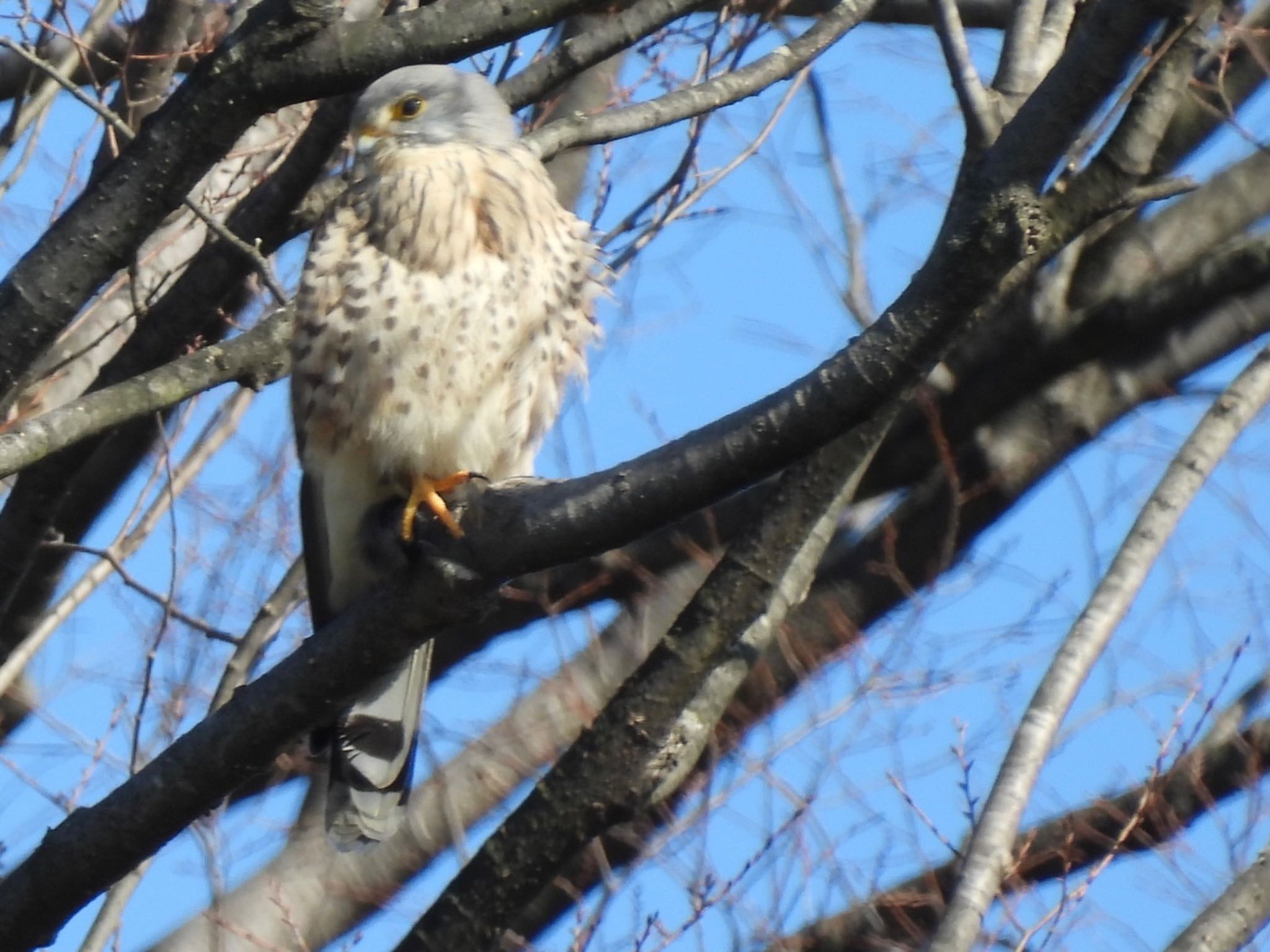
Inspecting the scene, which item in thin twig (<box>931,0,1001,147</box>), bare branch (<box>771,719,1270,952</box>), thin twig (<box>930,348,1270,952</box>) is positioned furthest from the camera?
bare branch (<box>771,719,1270,952</box>)

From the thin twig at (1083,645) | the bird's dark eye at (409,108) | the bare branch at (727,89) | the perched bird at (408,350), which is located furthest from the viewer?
the bird's dark eye at (409,108)

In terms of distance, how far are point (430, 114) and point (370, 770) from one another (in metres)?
1.43

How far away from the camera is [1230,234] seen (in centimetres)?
554

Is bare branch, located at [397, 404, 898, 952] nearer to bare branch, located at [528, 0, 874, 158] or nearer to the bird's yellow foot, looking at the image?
the bird's yellow foot

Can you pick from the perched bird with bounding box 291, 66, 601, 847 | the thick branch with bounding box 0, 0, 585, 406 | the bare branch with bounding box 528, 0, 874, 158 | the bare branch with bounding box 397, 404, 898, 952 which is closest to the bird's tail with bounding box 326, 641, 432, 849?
the perched bird with bounding box 291, 66, 601, 847

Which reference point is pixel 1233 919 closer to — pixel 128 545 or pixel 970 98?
pixel 970 98

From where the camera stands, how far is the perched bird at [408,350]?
3.50 metres

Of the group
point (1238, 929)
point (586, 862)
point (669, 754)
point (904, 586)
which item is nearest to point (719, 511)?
point (904, 586)

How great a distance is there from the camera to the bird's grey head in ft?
12.8

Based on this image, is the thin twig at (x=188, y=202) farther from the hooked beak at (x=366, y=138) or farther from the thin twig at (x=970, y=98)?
the thin twig at (x=970, y=98)

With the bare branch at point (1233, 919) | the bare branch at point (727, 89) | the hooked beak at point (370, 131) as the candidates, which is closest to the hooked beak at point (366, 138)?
the hooked beak at point (370, 131)

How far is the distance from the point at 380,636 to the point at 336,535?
3.19 feet

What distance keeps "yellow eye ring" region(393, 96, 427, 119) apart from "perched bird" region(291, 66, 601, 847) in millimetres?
67

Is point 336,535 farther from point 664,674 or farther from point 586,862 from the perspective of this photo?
point 586,862
